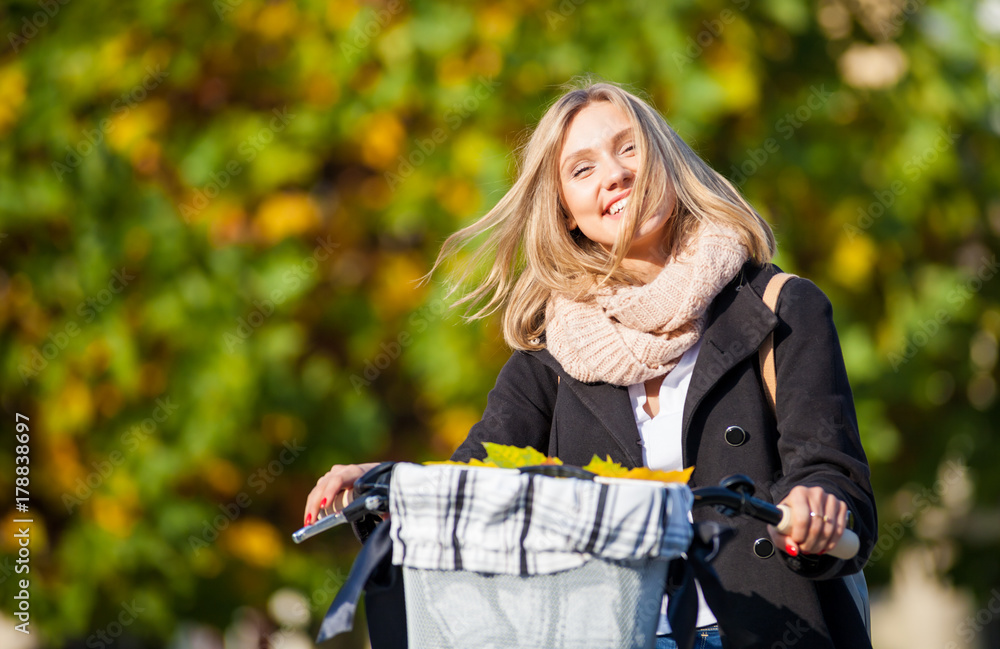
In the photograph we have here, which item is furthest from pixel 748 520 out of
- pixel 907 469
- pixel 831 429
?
pixel 907 469

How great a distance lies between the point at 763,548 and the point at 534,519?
622mm

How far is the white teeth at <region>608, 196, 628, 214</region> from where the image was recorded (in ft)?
6.77

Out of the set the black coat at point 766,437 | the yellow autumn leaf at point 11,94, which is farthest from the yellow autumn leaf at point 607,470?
the yellow autumn leaf at point 11,94

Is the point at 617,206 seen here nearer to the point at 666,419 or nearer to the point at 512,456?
the point at 666,419

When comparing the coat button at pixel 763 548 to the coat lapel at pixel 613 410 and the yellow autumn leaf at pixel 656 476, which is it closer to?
the coat lapel at pixel 613 410

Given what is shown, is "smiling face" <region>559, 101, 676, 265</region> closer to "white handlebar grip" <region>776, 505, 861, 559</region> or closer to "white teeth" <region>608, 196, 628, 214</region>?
"white teeth" <region>608, 196, 628, 214</region>

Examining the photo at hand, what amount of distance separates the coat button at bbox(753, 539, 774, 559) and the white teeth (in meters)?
0.73

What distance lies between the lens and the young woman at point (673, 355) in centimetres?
172

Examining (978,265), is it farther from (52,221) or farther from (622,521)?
(52,221)

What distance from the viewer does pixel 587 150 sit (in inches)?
84.0

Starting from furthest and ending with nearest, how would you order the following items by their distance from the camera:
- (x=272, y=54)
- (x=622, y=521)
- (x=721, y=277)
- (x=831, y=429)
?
(x=272, y=54) < (x=721, y=277) < (x=831, y=429) < (x=622, y=521)

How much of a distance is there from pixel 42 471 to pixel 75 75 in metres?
1.54

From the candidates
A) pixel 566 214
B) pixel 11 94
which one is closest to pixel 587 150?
pixel 566 214

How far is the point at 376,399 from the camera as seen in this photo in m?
3.91
